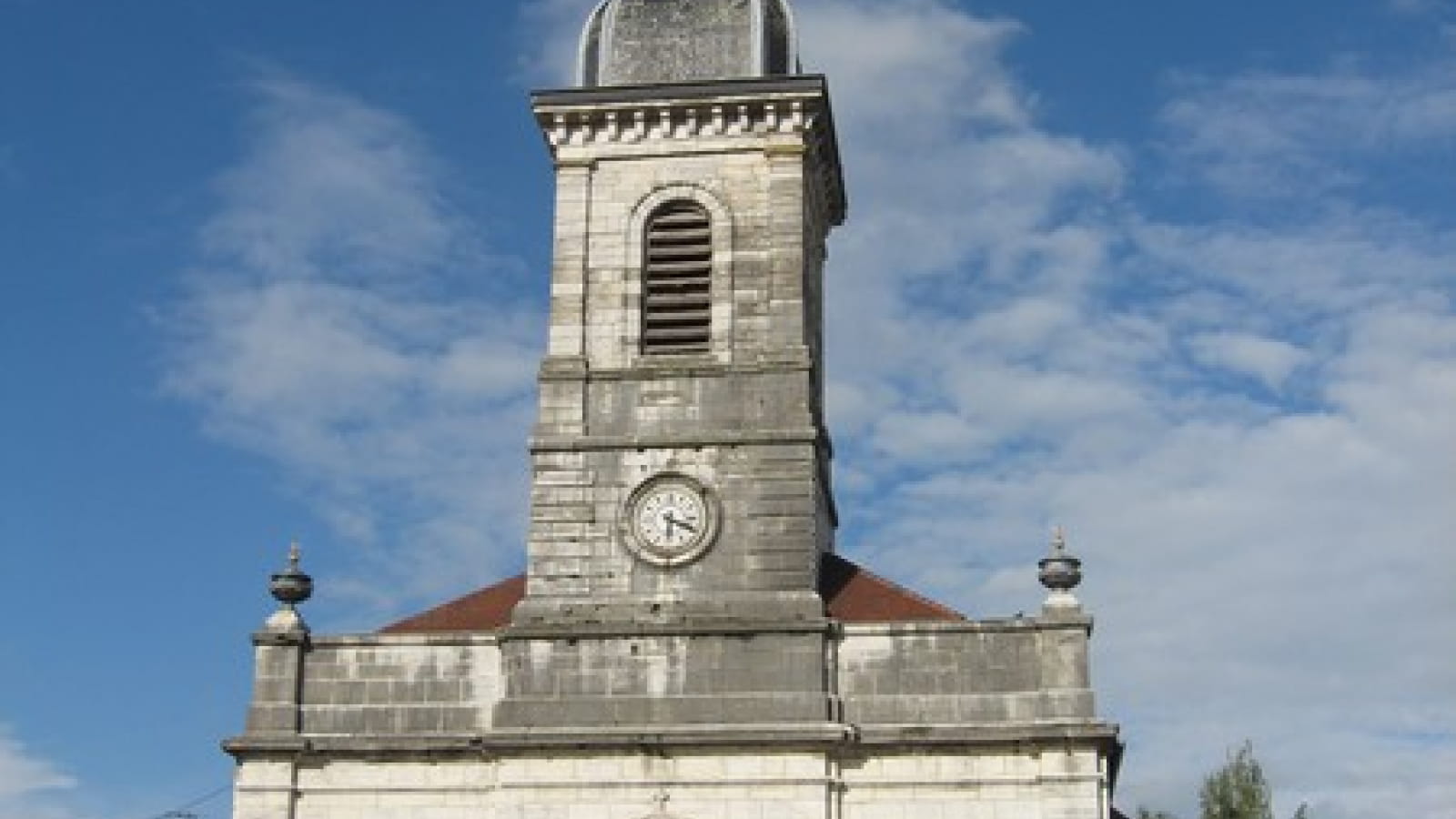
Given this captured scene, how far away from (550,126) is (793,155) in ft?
10.7

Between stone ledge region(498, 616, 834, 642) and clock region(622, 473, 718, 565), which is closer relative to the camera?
stone ledge region(498, 616, 834, 642)

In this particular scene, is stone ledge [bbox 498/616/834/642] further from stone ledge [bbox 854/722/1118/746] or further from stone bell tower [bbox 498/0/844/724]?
stone ledge [bbox 854/722/1118/746]

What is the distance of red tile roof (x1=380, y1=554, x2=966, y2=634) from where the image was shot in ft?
81.9

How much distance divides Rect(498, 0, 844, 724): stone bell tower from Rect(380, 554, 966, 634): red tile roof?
26.9 inches

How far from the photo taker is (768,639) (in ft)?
78.7

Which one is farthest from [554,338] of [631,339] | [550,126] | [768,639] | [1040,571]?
[1040,571]

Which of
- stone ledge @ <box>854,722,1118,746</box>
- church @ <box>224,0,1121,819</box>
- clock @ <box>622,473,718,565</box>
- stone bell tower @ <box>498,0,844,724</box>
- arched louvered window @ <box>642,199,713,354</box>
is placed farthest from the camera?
arched louvered window @ <box>642,199,713,354</box>

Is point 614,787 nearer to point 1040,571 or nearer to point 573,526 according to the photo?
point 573,526

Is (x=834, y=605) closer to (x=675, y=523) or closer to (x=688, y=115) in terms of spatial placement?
(x=675, y=523)

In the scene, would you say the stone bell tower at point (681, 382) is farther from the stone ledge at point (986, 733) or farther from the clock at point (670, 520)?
the stone ledge at point (986, 733)

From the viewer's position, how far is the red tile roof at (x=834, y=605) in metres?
25.0

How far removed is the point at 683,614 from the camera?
24.4 meters

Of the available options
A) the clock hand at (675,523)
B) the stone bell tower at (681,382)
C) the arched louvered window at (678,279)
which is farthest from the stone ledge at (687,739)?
the arched louvered window at (678,279)

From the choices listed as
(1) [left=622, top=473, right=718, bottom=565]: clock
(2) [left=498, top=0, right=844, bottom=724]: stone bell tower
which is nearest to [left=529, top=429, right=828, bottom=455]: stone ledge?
(2) [left=498, top=0, right=844, bottom=724]: stone bell tower
